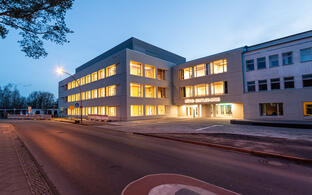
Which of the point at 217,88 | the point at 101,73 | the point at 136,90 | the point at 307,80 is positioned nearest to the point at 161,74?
the point at 136,90

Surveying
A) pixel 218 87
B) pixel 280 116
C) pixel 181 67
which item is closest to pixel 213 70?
pixel 218 87

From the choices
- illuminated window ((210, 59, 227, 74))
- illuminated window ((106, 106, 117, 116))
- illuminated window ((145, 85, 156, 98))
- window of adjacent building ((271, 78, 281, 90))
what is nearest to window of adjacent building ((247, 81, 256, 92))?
window of adjacent building ((271, 78, 281, 90))

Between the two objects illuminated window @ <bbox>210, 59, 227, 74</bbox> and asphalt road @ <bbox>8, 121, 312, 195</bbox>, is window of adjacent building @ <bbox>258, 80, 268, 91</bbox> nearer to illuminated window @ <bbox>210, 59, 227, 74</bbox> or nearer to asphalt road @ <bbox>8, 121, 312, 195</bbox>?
illuminated window @ <bbox>210, 59, 227, 74</bbox>

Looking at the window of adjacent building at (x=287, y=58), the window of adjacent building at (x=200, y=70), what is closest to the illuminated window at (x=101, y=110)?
the window of adjacent building at (x=200, y=70)

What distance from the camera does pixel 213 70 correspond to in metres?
30.5

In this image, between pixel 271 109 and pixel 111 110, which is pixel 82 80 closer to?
pixel 111 110

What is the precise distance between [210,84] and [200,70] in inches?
160

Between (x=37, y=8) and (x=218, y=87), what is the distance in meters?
28.9

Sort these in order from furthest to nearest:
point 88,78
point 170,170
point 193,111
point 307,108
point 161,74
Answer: point 88,78 → point 161,74 → point 193,111 → point 307,108 → point 170,170

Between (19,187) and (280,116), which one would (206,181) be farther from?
(280,116)

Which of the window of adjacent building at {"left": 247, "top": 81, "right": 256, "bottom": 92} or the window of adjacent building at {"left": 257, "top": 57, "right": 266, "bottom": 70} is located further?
the window of adjacent building at {"left": 247, "top": 81, "right": 256, "bottom": 92}

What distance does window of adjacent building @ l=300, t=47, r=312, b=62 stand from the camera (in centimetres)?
2088

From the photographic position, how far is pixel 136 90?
96.9ft

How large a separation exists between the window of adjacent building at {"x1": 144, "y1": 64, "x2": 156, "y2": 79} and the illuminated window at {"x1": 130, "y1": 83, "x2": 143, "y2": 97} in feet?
10.3
